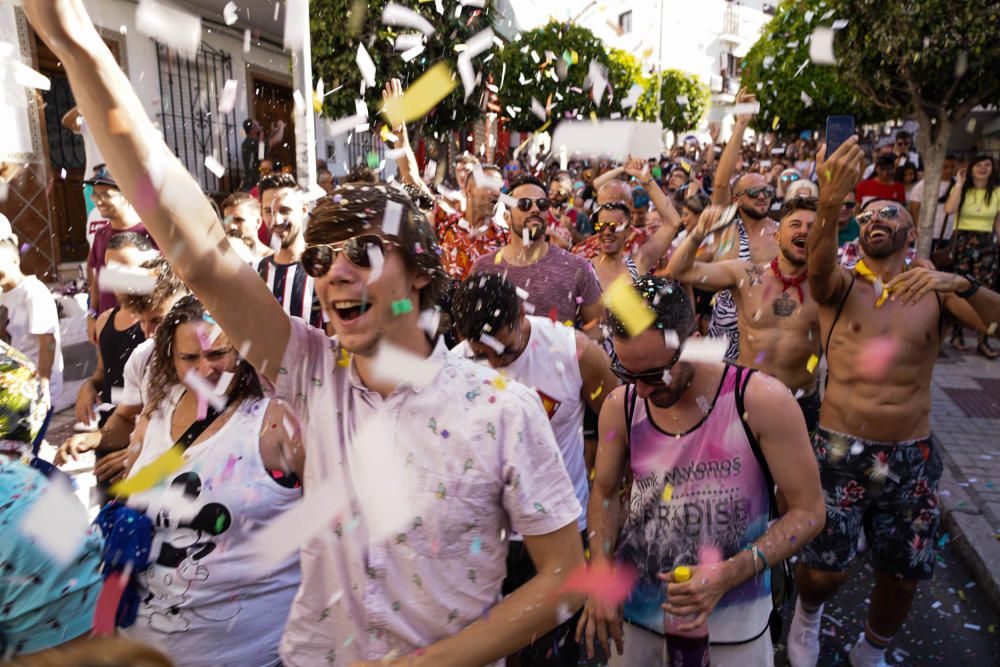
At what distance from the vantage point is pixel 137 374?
111 inches

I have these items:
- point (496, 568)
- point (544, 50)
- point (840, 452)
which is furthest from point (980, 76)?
point (544, 50)

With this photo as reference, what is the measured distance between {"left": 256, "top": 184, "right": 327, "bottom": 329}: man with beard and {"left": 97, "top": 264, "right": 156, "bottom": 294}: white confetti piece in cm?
51

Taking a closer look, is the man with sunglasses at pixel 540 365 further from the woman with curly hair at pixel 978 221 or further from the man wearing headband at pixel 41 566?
the woman with curly hair at pixel 978 221

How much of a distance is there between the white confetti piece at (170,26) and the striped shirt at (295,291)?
6365mm

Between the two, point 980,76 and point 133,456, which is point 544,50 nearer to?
point 980,76

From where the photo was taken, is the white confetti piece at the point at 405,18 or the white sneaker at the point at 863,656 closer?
the white sneaker at the point at 863,656

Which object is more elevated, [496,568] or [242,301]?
[242,301]

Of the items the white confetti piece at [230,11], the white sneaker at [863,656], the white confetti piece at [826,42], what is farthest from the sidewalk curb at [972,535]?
the white confetti piece at [230,11]

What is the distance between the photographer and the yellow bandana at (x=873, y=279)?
3.37 metres

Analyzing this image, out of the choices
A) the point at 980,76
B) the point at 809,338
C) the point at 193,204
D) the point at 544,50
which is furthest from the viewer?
the point at 544,50

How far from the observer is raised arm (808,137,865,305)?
2.62 m

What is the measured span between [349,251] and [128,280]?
98.9 inches

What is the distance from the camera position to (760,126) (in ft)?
97.5

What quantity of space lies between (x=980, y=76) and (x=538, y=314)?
752 centimetres
